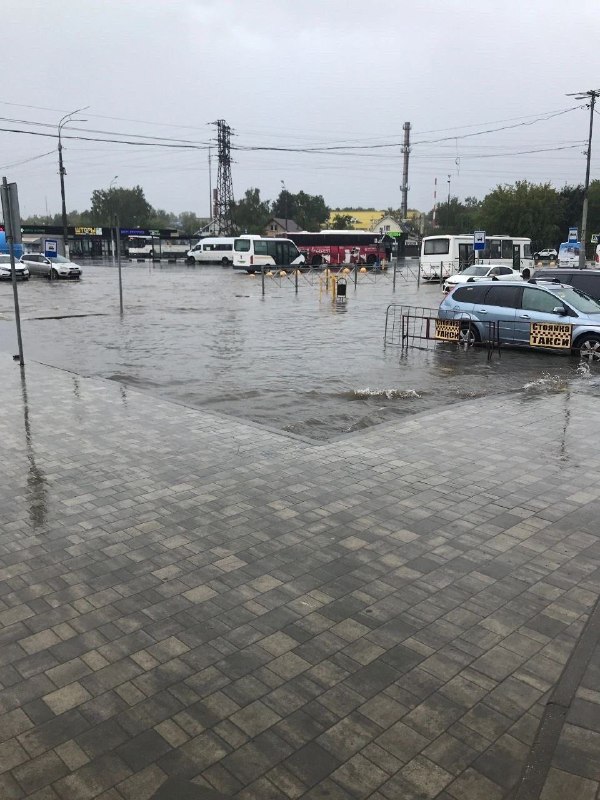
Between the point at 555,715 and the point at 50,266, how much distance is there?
141 feet

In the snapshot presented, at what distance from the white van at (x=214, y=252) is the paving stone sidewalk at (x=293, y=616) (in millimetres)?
57908

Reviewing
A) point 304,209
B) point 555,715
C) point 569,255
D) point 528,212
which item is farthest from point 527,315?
point 304,209

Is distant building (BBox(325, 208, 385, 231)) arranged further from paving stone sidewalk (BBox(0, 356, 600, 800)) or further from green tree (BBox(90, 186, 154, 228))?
paving stone sidewalk (BBox(0, 356, 600, 800))

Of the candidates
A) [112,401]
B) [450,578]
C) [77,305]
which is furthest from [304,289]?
[450,578]

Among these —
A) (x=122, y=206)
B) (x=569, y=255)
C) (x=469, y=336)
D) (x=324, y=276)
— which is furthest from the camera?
(x=122, y=206)

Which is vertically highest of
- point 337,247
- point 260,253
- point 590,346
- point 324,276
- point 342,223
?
point 342,223

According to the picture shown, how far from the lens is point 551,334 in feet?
48.5

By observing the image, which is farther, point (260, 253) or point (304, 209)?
point (304, 209)

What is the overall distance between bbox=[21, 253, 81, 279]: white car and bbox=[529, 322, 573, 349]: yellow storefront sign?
33.1 meters

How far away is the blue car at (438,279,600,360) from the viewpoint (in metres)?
14.7

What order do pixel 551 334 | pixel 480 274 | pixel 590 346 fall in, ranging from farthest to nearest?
pixel 480 274, pixel 551 334, pixel 590 346

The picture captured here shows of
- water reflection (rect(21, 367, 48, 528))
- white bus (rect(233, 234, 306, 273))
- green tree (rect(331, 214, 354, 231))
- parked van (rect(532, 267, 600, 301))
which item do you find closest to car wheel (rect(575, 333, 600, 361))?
parked van (rect(532, 267, 600, 301))

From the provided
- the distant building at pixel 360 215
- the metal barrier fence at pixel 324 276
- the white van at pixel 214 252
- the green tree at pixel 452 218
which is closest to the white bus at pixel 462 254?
the metal barrier fence at pixel 324 276

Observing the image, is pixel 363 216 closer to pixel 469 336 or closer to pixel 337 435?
pixel 469 336
